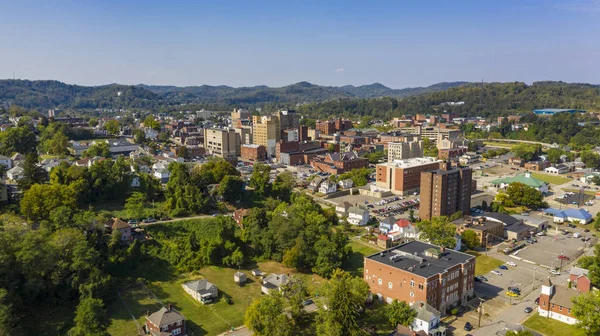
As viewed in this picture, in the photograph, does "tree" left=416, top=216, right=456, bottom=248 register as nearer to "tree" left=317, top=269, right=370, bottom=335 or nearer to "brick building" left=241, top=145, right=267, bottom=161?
"tree" left=317, top=269, right=370, bottom=335

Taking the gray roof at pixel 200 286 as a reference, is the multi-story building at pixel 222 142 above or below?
above

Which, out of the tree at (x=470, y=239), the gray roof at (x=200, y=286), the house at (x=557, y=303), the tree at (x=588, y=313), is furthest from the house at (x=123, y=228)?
the tree at (x=588, y=313)

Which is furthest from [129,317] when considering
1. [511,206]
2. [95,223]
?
[511,206]

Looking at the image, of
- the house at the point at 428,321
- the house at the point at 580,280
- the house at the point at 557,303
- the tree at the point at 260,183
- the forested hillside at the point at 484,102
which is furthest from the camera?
the forested hillside at the point at 484,102

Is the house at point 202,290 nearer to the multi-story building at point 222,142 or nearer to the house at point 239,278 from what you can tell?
the house at point 239,278

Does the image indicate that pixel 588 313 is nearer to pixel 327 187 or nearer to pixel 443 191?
pixel 443 191

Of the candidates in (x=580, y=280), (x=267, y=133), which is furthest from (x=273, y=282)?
(x=267, y=133)
